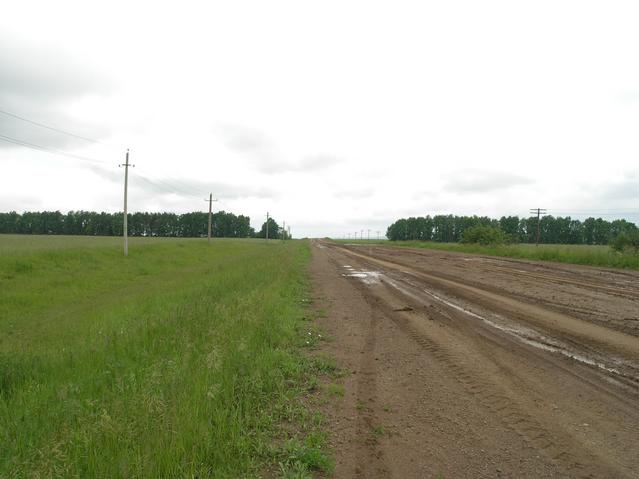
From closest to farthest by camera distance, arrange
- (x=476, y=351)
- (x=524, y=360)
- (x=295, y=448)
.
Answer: (x=295, y=448) < (x=524, y=360) < (x=476, y=351)

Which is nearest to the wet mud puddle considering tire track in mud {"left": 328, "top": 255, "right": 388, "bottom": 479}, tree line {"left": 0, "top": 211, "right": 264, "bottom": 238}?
tire track in mud {"left": 328, "top": 255, "right": 388, "bottom": 479}

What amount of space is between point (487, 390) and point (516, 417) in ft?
2.36

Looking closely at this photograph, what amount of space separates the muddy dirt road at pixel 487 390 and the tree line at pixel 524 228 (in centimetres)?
9369

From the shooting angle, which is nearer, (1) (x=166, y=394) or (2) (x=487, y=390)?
(1) (x=166, y=394)

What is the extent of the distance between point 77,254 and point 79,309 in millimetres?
11684

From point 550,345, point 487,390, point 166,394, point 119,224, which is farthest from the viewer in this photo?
point 119,224

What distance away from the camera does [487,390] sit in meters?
4.75

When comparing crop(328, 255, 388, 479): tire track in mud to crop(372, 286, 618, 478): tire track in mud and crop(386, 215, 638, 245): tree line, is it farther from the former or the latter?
crop(386, 215, 638, 245): tree line

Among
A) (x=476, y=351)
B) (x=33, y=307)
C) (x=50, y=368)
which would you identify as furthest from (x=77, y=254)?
(x=476, y=351)

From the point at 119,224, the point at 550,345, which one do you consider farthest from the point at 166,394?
the point at 119,224

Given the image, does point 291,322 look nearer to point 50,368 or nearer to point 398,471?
point 50,368

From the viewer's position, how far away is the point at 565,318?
8469mm

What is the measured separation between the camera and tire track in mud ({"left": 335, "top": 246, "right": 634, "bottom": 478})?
3199mm

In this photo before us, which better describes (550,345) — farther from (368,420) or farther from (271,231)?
(271,231)
